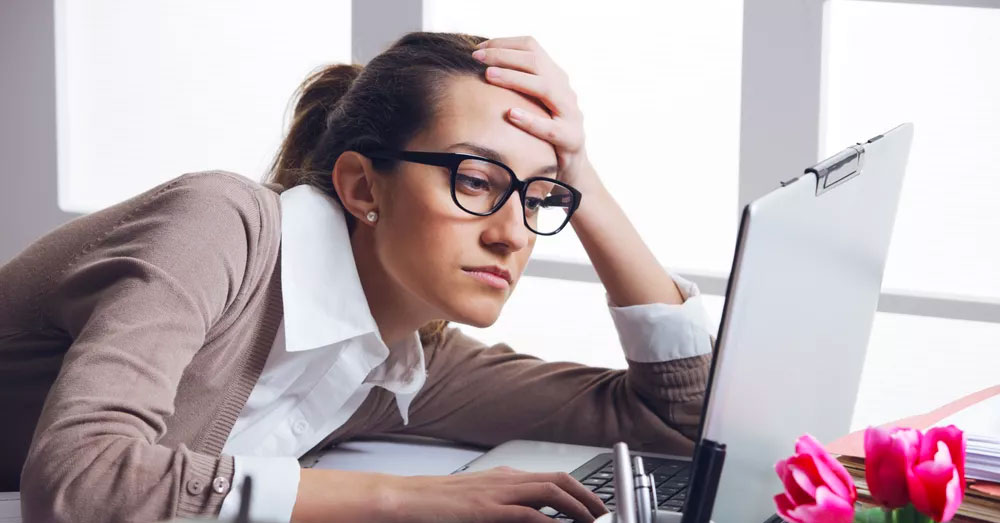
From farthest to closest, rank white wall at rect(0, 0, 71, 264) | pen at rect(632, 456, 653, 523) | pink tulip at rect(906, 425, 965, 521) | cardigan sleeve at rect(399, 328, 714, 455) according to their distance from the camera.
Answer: white wall at rect(0, 0, 71, 264) < cardigan sleeve at rect(399, 328, 714, 455) < pen at rect(632, 456, 653, 523) < pink tulip at rect(906, 425, 965, 521)

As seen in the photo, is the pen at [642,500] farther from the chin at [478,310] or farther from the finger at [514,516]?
the chin at [478,310]

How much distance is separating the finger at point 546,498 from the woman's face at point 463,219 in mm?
297

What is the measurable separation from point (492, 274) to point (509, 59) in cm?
27

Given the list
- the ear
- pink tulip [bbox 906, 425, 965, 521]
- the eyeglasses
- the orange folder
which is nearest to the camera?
pink tulip [bbox 906, 425, 965, 521]

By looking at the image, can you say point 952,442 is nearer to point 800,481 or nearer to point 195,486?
point 800,481

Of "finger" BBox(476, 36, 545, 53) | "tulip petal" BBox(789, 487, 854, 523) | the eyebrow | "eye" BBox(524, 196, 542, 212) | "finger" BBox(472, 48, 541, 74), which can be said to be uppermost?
"finger" BBox(476, 36, 545, 53)

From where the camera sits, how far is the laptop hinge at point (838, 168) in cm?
90

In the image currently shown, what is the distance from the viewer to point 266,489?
42.0 inches

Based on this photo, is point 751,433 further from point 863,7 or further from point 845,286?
point 863,7

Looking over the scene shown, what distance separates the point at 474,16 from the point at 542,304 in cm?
69

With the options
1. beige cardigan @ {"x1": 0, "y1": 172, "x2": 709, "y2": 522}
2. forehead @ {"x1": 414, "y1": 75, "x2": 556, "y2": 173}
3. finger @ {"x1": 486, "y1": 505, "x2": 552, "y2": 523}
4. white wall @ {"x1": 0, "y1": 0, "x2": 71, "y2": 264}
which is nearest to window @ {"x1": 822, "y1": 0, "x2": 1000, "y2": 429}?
beige cardigan @ {"x1": 0, "y1": 172, "x2": 709, "y2": 522}

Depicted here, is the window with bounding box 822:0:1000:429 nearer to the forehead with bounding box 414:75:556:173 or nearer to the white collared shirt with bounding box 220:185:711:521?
the white collared shirt with bounding box 220:185:711:521

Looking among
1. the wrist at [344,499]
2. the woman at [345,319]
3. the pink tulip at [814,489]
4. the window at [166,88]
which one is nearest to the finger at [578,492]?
the woman at [345,319]

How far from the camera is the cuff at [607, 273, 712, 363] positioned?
1545 millimetres
